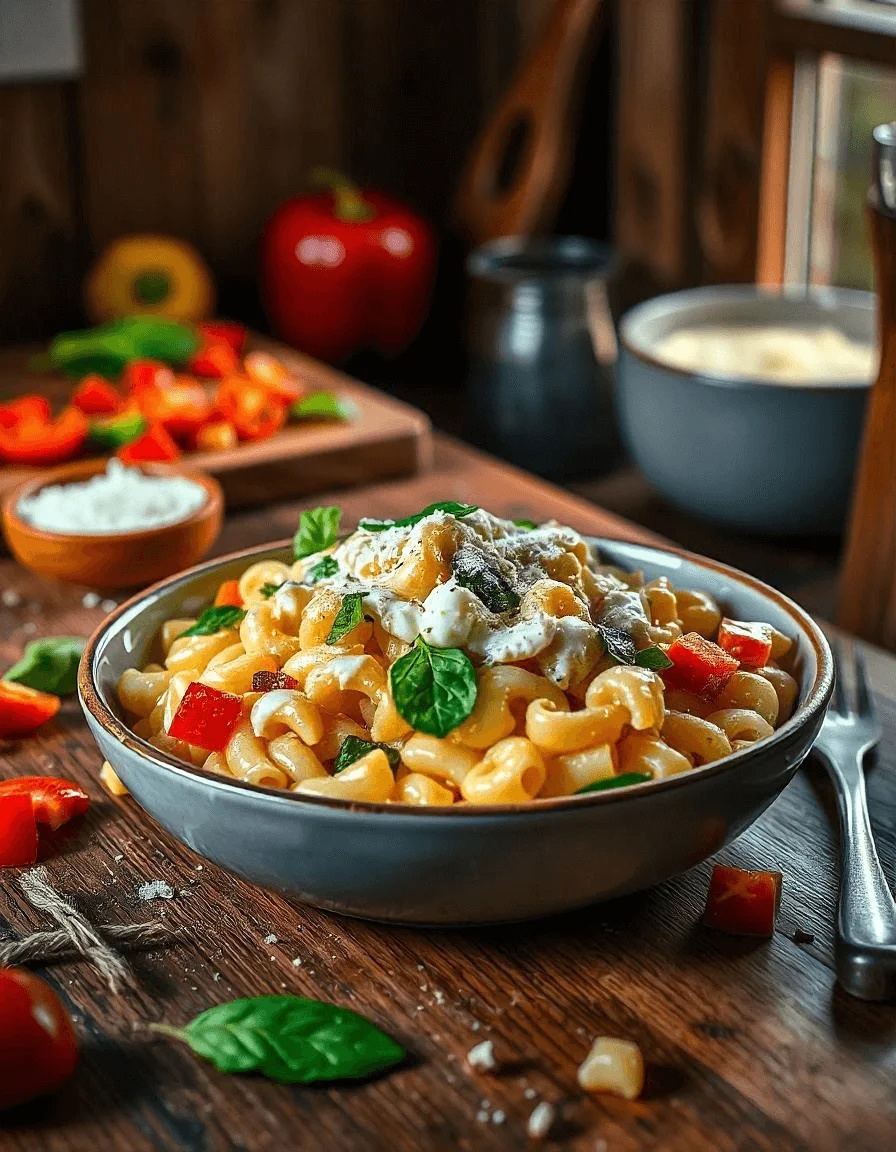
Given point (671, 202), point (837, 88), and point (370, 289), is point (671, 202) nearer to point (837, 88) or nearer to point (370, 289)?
point (837, 88)

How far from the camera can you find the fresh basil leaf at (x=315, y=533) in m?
1.33

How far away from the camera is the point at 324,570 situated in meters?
1.21

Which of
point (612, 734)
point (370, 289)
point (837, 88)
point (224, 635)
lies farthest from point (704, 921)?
point (370, 289)

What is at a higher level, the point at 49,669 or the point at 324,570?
the point at 324,570

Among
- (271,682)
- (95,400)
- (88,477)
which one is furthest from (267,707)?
(95,400)

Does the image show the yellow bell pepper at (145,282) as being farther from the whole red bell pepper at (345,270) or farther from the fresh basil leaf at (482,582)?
the fresh basil leaf at (482,582)

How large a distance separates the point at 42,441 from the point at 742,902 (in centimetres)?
123

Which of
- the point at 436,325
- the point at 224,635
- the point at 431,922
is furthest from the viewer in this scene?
the point at 436,325

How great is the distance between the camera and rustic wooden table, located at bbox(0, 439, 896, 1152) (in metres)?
0.90

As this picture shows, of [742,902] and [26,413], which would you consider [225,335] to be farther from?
[742,902]

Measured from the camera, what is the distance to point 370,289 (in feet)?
8.55

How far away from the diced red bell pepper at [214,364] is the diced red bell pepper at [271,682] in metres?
1.21

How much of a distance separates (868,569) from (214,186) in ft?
5.08

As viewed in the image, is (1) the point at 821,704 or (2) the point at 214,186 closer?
(1) the point at 821,704
